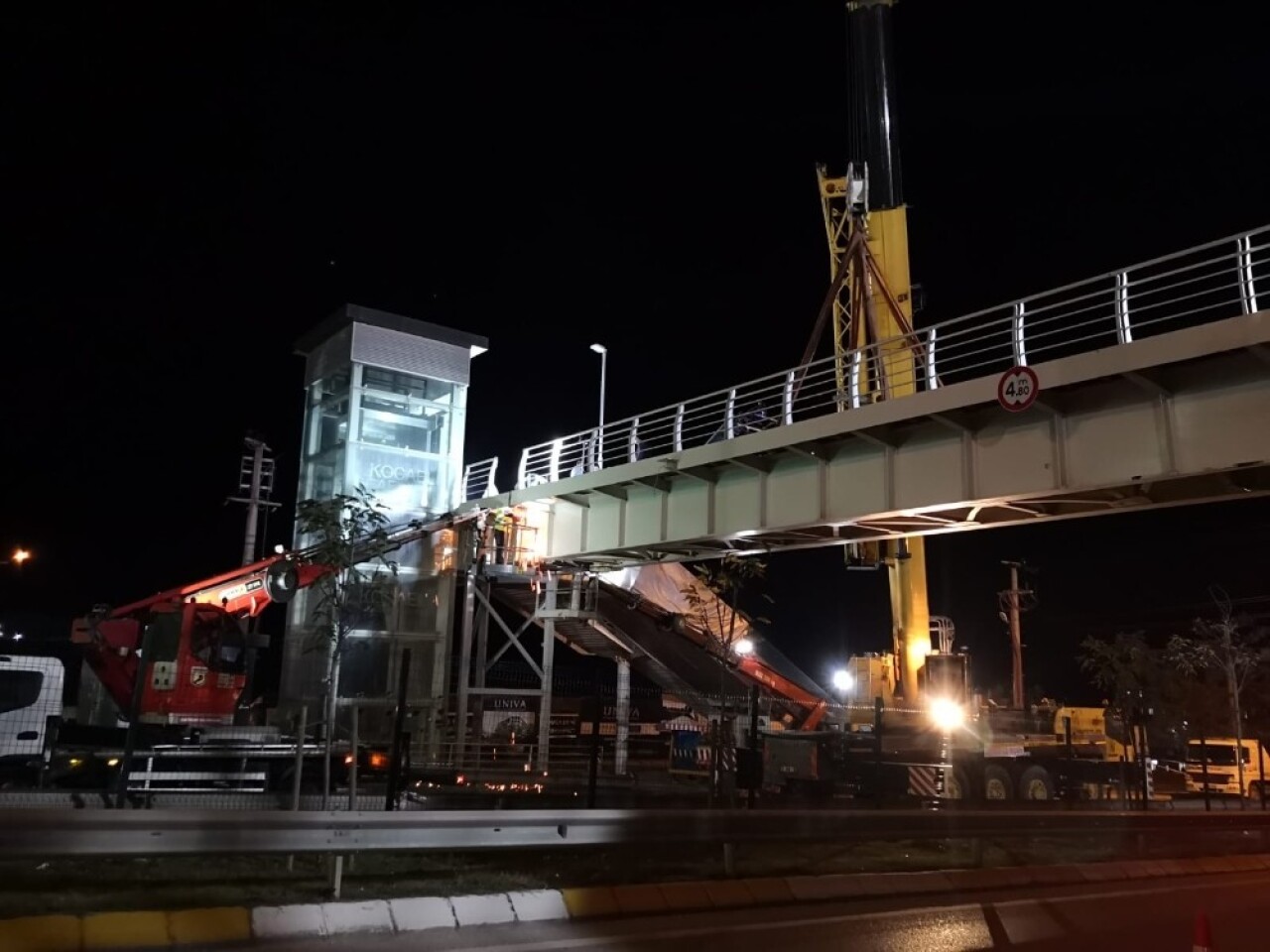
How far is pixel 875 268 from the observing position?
28094 mm

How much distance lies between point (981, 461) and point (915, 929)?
374 inches

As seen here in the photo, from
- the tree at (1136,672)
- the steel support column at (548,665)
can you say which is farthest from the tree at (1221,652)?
the steel support column at (548,665)

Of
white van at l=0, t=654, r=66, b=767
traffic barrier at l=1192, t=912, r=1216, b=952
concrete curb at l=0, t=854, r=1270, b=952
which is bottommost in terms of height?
concrete curb at l=0, t=854, r=1270, b=952

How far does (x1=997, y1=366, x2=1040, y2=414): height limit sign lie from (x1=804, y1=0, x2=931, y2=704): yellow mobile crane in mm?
3422

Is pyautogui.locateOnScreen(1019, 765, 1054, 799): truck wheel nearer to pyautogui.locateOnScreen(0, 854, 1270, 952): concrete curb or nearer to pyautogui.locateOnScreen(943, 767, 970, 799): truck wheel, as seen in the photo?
pyautogui.locateOnScreen(943, 767, 970, 799): truck wheel

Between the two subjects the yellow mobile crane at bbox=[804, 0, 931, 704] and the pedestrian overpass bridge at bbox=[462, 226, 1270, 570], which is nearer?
the pedestrian overpass bridge at bbox=[462, 226, 1270, 570]

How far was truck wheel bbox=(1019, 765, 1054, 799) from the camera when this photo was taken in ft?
76.9

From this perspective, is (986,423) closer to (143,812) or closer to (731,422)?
(731,422)

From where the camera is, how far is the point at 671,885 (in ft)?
31.1

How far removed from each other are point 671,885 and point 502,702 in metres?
23.1

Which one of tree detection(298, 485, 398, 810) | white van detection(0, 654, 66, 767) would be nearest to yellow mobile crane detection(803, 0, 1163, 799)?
tree detection(298, 485, 398, 810)

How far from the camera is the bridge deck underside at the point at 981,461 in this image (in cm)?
1416

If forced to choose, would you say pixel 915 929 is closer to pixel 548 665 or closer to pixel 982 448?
pixel 982 448

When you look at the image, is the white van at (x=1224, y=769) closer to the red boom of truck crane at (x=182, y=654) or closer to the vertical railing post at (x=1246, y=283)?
the vertical railing post at (x=1246, y=283)
